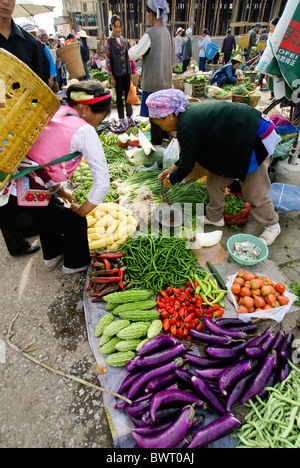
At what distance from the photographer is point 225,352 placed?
2.00 metres

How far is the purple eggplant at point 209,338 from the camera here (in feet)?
6.70

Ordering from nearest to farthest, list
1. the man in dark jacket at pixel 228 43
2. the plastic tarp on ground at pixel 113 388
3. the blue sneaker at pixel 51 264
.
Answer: the plastic tarp on ground at pixel 113 388 → the blue sneaker at pixel 51 264 → the man in dark jacket at pixel 228 43

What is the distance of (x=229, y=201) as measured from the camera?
367cm

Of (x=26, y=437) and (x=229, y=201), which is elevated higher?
(x=229, y=201)

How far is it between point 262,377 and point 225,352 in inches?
11.3

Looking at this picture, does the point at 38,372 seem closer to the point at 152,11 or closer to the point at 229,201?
the point at 229,201

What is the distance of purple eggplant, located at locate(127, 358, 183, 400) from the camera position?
73.8 inches

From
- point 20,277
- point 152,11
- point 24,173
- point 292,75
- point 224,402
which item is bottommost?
point 20,277

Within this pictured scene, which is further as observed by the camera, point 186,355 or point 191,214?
point 191,214

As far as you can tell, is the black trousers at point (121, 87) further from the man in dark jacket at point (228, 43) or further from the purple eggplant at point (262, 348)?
the man in dark jacket at point (228, 43)

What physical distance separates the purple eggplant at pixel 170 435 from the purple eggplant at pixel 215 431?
0.25 ft

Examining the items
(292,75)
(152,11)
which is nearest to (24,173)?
(292,75)
